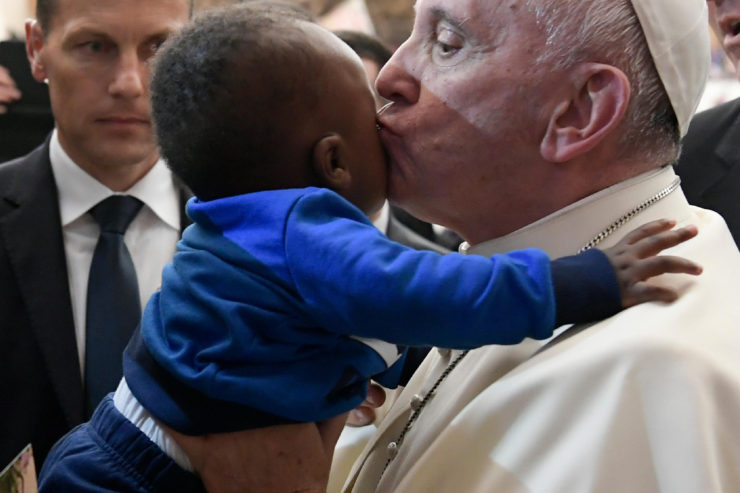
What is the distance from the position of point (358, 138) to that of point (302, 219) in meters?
0.26

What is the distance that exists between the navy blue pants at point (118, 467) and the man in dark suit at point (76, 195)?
113 cm

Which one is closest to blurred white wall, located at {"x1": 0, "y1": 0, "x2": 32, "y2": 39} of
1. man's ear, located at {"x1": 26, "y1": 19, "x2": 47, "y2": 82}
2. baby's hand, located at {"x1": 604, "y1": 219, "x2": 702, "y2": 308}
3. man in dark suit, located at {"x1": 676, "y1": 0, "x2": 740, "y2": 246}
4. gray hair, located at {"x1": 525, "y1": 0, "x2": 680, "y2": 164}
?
man's ear, located at {"x1": 26, "y1": 19, "x2": 47, "y2": 82}

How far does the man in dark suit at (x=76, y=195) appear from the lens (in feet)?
9.52

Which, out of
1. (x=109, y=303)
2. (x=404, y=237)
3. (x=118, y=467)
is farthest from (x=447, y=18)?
(x=404, y=237)

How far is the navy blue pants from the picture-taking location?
1.73 metres

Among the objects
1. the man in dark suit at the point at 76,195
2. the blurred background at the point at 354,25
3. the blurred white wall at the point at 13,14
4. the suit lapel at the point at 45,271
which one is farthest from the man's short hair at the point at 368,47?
the blurred white wall at the point at 13,14

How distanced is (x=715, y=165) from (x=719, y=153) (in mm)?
46

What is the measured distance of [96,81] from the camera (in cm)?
323

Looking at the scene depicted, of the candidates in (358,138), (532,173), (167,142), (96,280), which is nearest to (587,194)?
(532,173)

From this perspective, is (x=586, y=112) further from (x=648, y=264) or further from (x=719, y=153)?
(x=719, y=153)

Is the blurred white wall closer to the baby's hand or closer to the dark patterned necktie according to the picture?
the dark patterned necktie

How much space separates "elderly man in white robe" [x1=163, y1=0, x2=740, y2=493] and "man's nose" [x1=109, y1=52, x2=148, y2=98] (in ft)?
4.86

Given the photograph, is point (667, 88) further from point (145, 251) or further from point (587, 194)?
point (145, 251)

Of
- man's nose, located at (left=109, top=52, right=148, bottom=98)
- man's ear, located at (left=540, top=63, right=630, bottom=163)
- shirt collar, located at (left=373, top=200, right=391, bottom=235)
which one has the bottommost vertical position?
shirt collar, located at (left=373, top=200, right=391, bottom=235)
